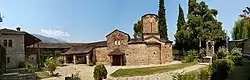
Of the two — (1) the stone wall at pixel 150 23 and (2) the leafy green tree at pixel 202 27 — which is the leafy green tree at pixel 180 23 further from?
(1) the stone wall at pixel 150 23

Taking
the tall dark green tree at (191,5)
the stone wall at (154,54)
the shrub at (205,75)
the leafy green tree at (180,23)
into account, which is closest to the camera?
the shrub at (205,75)

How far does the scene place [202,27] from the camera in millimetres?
45125

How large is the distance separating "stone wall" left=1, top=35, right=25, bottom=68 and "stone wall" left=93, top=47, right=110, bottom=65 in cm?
1194

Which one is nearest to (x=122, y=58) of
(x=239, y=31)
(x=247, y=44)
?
(x=247, y=44)

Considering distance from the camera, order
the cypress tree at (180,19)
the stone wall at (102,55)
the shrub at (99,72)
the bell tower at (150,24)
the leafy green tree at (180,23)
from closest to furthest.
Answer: the shrub at (99,72)
the bell tower at (150,24)
the stone wall at (102,55)
the leafy green tree at (180,23)
the cypress tree at (180,19)

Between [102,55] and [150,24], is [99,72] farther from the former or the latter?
[102,55]

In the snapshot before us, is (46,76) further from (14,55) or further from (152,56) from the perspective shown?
(152,56)

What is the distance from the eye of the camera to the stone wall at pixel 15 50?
114 ft

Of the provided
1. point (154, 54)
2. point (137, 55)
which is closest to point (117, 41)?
point (137, 55)

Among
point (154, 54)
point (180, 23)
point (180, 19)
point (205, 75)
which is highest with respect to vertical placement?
point (180, 19)

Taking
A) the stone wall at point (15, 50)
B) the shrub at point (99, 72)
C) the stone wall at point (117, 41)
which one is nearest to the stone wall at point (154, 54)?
the stone wall at point (117, 41)

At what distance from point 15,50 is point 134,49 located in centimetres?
1575

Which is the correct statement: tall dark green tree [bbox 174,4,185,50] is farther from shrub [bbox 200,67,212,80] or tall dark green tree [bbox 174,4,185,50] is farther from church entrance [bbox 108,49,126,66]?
shrub [bbox 200,67,212,80]

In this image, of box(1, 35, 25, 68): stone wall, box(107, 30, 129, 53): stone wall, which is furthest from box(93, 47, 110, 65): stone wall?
box(1, 35, 25, 68): stone wall
